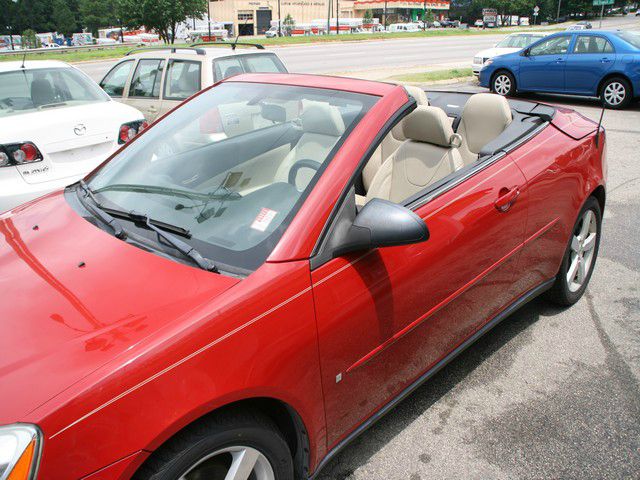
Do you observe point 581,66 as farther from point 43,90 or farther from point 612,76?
point 43,90

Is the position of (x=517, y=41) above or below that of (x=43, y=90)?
above

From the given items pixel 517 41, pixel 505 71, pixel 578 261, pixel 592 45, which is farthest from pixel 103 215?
pixel 517 41

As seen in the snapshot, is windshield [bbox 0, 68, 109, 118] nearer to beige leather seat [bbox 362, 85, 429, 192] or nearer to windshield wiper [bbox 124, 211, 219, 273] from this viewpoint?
beige leather seat [bbox 362, 85, 429, 192]

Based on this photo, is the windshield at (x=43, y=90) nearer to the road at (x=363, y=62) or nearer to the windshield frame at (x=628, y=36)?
the windshield frame at (x=628, y=36)

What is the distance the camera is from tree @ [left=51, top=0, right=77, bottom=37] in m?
100

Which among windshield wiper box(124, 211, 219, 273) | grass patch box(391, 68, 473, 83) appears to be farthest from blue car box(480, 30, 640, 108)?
windshield wiper box(124, 211, 219, 273)

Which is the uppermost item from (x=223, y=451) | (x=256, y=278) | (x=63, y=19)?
(x=63, y=19)

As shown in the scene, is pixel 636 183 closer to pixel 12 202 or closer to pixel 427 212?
pixel 427 212

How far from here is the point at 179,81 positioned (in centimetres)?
770

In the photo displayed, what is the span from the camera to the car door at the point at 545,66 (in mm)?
12766

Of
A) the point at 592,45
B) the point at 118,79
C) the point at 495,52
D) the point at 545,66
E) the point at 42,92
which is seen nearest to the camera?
the point at 42,92

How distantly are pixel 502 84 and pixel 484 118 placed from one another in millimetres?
11376

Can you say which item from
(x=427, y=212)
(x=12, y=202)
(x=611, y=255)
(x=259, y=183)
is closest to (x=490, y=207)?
(x=427, y=212)

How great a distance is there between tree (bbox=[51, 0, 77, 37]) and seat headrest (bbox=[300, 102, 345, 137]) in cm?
11346
